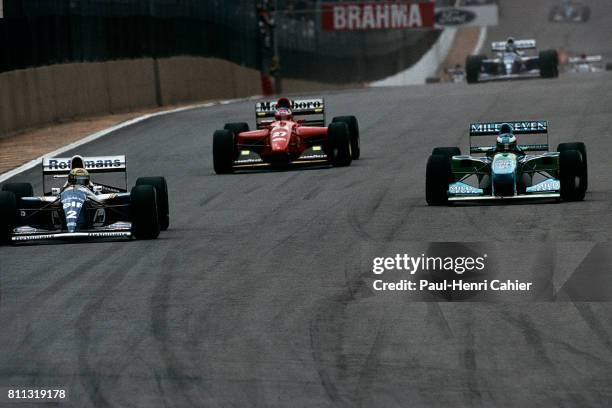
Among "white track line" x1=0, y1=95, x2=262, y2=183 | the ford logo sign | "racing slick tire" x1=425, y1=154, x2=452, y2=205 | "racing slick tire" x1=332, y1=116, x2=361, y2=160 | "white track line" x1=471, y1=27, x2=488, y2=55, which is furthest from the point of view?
"white track line" x1=471, y1=27, x2=488, y2=55

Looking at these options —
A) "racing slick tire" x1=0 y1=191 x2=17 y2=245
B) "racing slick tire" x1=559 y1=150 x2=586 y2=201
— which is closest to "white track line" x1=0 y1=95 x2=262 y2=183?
"racing slick tire" x1=0 y1=191 x2=17 y2=245

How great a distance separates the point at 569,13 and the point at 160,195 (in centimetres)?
9169

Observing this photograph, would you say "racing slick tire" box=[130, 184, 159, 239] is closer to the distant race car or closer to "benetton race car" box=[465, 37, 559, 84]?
"benetton race car" box=[465, 37, 559, 84]

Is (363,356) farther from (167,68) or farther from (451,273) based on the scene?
(167,68)

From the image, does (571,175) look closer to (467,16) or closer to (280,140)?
(280,140)

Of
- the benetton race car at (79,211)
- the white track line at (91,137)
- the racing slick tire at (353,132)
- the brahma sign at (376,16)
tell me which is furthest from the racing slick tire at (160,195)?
the brahma sign at (376,16)

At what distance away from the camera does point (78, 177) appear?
57.5ft

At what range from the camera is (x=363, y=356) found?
11234 millimetres

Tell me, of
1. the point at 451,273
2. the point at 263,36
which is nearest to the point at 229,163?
the point at 451,273

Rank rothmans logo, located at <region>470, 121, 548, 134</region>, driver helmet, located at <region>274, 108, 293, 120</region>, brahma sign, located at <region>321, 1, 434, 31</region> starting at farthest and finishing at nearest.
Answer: brahma sign, located at <region>321, 1, 434, 31</region>, driver helmet, located at <region>274, 108, 293, 120</region>, rothmans logo, located at <region>470, 121, 548, 134</region>

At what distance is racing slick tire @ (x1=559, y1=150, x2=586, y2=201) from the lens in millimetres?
18656

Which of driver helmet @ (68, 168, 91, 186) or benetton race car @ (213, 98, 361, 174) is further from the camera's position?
benetton race car @ (213, 98, 361, 174)

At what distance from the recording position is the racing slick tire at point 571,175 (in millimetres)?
18656

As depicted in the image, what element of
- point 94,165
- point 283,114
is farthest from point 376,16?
point 94,165
